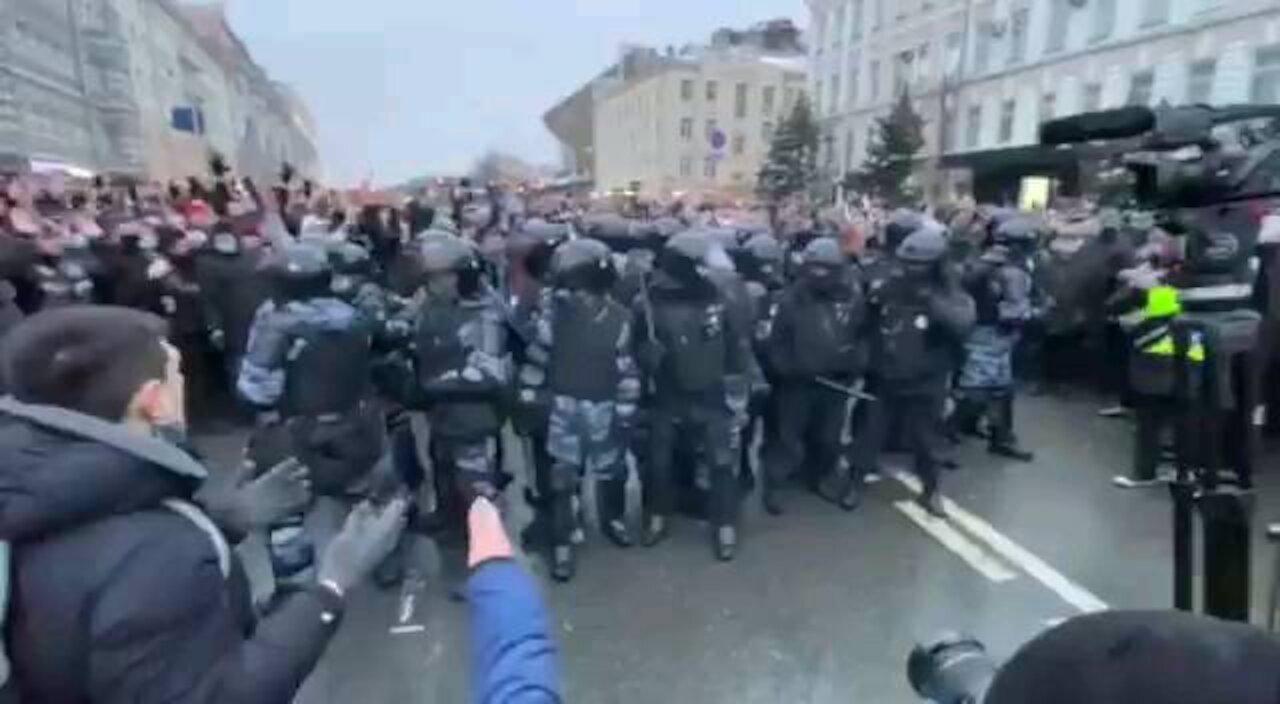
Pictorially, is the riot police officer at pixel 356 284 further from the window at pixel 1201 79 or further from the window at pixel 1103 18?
the window at pixel 1103 18

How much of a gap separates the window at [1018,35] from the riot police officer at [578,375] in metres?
36.6

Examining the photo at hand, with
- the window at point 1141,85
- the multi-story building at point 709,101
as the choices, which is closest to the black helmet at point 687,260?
the window at point 1141,85

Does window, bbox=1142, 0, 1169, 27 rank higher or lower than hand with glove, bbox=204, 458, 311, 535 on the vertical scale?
higher

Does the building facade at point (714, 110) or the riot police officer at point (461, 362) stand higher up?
the building facade at point (714, 110)

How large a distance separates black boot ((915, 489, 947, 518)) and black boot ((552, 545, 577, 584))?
95.6 inches

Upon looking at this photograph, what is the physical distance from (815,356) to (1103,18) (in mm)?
31761

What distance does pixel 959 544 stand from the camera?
6.33 metres

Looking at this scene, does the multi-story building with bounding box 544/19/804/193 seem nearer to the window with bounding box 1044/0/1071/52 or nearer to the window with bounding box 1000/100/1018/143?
the window with bounding box 1000/100/1018/143

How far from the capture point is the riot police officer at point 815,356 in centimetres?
682

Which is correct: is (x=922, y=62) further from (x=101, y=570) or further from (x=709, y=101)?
(x=101, y=570)

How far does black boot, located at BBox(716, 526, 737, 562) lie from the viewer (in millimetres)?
6098

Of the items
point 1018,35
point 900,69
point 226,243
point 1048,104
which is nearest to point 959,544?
point 226,243

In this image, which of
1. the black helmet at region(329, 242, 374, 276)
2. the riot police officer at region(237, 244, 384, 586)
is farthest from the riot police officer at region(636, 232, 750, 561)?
the riot police officer at region(237, 244, 384, 586)

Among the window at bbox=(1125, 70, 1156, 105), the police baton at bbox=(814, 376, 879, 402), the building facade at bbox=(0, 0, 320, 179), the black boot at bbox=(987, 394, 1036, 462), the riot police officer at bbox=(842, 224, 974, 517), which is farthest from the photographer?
the building facade at bbox=(0, 0, 320, 179)
